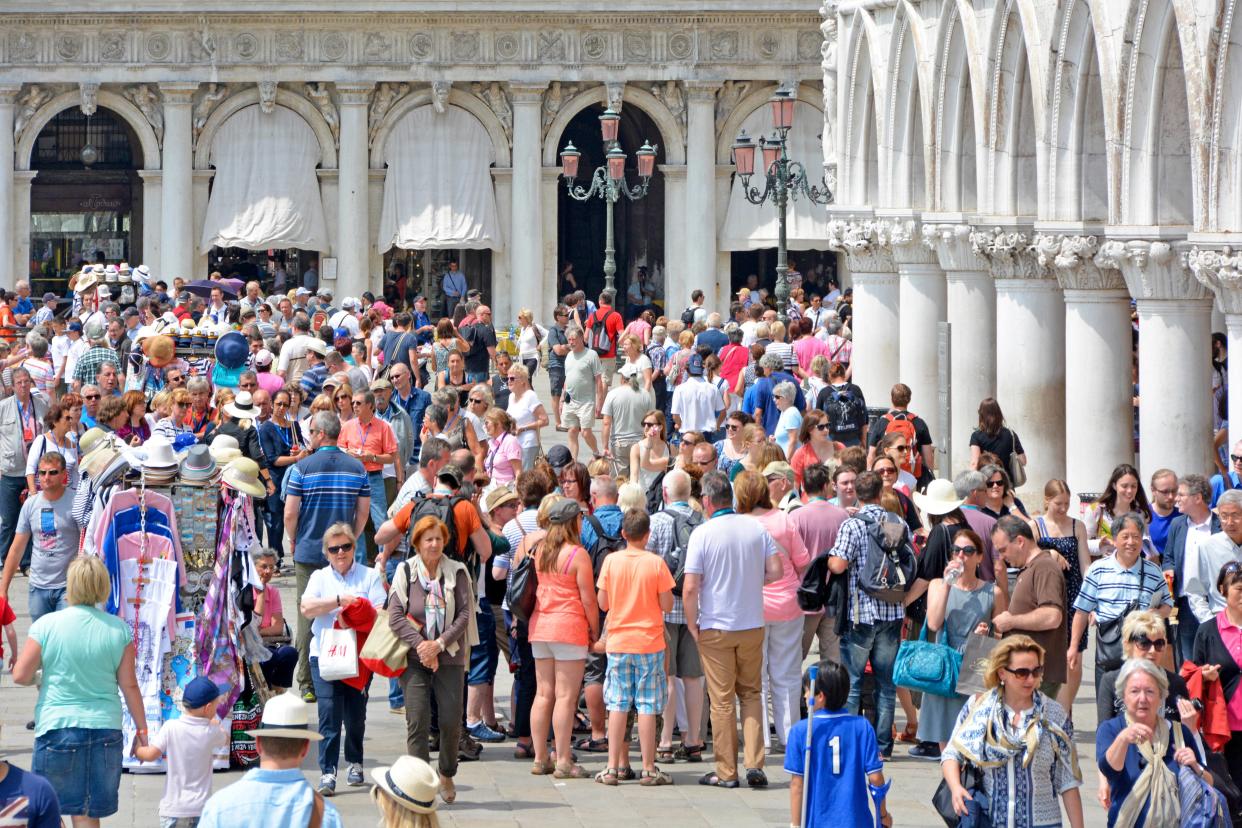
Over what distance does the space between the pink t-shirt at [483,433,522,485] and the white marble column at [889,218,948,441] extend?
642 centimetres

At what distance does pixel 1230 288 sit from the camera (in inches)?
589

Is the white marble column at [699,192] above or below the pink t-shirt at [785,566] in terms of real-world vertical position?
above

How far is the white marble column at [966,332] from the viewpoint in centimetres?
2039

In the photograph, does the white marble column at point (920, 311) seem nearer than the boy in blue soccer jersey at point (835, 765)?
No

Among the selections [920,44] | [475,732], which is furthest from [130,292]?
[475,732]

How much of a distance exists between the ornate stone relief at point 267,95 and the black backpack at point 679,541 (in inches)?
1087

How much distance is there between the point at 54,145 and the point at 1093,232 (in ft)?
89.0

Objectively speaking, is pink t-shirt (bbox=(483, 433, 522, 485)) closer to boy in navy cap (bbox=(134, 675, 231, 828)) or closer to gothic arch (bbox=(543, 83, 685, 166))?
boy in navy cap (bbox=(134, 675, 231, 828))

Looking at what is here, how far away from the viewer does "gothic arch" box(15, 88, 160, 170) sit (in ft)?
128

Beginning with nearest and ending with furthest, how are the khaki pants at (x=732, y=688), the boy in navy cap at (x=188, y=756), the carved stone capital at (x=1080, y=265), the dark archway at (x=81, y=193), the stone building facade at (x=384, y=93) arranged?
the boy in navy cap at (x=188, y=756) < the khaki pants at (x=732, y=688) < the carved stone capital at (x=1080, y=265) < the stone building facade at (x=384, y=93) < the dark archway at (x=81, y=193)

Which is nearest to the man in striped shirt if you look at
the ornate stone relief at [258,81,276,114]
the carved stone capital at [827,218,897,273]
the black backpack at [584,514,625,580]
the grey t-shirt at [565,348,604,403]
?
the black backpack at [584,514,625,580]

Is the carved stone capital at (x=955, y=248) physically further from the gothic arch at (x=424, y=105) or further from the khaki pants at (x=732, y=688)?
the gothic arch at (x=424, y=105)

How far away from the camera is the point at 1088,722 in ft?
43.6

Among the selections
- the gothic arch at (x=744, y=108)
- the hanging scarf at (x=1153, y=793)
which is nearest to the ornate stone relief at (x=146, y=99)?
the gothic arch at (x=744, y=108)
